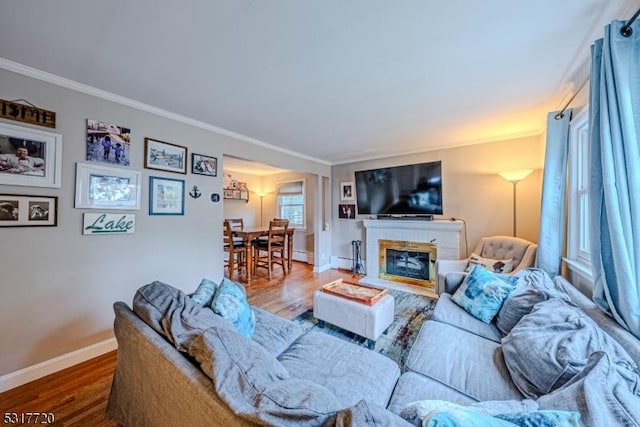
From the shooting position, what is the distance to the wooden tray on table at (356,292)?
→ 2.20 meters

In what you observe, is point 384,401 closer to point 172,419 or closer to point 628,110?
point 172,419

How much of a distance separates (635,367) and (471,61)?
180 cm

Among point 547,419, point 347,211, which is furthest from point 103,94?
point 347,211

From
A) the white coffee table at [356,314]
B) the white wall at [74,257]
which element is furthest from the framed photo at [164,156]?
the white coffee table at [356,314]

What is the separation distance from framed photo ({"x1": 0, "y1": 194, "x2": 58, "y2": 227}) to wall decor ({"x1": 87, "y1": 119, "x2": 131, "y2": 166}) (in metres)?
0.46

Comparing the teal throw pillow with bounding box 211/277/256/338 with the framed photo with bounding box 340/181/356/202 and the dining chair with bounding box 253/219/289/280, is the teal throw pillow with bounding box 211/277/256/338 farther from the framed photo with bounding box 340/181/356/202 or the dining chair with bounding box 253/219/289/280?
the framed photo with bounding box 340/181/356/202

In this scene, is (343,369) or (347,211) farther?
(347,211)

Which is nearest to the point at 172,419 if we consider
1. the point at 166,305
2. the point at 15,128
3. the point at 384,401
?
the point at 166,305

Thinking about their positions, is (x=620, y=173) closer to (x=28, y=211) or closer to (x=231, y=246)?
(x=28, y=211)

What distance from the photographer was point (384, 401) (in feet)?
3.60

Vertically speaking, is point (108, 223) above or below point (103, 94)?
below

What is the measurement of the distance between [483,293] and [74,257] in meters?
3.33

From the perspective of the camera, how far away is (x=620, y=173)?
118 centimetres

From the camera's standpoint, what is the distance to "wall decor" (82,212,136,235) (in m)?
2.00
